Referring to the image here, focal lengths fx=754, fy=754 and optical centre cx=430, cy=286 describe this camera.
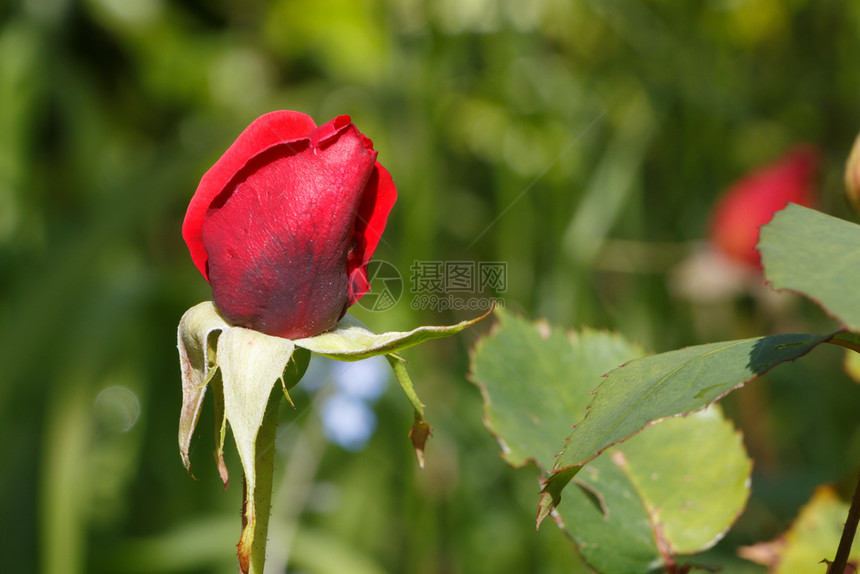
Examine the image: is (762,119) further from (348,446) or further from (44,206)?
(44,206)

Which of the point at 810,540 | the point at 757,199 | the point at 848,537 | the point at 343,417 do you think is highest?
the point at 848,537

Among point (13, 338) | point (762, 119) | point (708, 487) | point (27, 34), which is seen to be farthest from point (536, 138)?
point (27, 34)

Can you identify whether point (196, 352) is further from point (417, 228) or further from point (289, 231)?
point (417, 228)

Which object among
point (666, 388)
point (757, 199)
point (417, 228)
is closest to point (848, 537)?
point (666, 388)

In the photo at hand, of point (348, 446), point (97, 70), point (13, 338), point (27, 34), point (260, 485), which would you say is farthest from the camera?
point (97, 70)

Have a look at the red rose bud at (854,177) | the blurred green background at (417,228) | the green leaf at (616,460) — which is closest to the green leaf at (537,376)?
the green leaf at (616,460)

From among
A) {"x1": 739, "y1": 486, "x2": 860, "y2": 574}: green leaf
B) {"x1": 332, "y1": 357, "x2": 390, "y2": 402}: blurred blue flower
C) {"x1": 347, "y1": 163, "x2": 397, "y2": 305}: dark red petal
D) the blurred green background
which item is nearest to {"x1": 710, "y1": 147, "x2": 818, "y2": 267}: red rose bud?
the blurred green background
